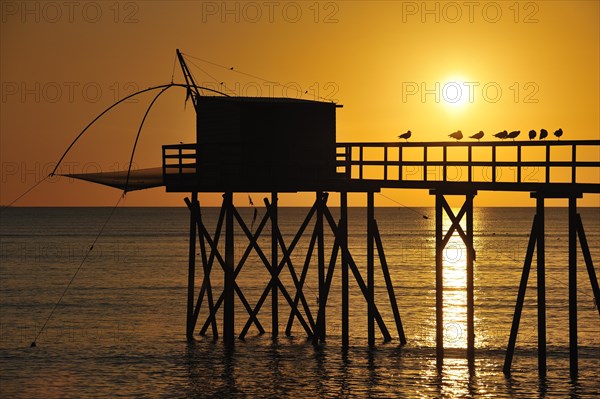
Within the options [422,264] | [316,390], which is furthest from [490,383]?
[422,264]

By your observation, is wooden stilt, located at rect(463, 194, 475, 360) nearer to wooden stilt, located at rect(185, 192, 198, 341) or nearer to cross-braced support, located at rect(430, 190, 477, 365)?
cross-braced support, located at rect(430, 190, 477, 365)

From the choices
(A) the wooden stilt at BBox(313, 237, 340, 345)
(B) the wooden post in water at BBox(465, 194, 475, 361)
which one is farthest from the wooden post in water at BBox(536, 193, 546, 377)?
(A) the wooden stilt at BBox(313, 237, 340, 345)

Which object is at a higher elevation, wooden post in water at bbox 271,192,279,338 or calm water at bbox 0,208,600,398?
wooden post in water at bbox 271,192,279,338

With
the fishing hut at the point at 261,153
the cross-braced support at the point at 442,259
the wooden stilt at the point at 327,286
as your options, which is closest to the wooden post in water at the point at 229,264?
the fishing hut at the point at 261,153

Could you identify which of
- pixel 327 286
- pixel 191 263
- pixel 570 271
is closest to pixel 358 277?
pixel 327 286

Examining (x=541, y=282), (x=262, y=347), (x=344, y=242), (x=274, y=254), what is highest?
(x=344, y=242)

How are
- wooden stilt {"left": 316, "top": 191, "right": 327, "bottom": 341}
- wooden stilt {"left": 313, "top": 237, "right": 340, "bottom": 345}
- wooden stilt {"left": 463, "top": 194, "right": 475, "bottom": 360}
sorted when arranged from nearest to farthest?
wooden stilt {"left": 463, "top": 194, "right": 475, "bottom": 360}, wooden stilt {"left": 313, "top": 237, "right": 340, "bottom": 345}, wooden stilt {"left": 316, "top": 191, "right": 327, "bottom": 341}

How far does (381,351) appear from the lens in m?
39.1

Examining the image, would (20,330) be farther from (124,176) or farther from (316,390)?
(316,390)

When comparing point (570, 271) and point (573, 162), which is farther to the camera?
point (570, 271)

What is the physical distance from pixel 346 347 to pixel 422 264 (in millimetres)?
62829

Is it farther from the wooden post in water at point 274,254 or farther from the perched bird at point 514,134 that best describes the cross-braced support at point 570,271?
the wooden post in water at point 274,254

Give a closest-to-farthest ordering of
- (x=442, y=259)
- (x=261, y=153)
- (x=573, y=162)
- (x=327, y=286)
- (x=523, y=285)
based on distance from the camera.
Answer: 1. (x=573, y=162)
2. (x=523, y=285)
3. (x=442, y=259)
4. (x=261, y=153)
5. (x=327, y=286)

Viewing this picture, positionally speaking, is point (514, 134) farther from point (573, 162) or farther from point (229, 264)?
point (229, 264)
